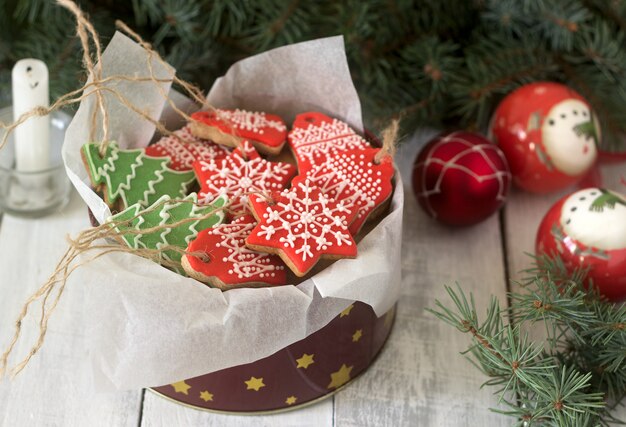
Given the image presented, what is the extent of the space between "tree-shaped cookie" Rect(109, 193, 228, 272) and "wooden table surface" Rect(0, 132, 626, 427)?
0.18m

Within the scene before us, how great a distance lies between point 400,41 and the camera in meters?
0.95

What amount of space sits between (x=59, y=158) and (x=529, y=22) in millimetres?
582

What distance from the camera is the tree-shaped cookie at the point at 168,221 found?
645 millimetres

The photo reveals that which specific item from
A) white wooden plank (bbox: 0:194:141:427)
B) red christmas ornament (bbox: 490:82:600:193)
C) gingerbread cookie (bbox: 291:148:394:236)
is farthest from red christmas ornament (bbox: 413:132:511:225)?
white wooden plank (bbox: 0:194:141:427)

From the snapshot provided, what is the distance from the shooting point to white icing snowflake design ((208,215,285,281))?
25.0 inches

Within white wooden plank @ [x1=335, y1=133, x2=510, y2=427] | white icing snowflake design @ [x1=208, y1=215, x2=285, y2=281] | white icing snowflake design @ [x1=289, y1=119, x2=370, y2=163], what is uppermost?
white icing snowflake design @ [x1=289, y1=119, x2=370, y2=163]

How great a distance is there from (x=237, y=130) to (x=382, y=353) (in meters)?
0.27

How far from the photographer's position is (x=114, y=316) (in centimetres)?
62

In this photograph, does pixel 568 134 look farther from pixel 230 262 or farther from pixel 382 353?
pixel 230 262

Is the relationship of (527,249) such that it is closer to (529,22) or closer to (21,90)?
(529,22)

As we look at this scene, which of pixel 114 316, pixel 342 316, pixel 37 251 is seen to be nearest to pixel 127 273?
pixel 114 316

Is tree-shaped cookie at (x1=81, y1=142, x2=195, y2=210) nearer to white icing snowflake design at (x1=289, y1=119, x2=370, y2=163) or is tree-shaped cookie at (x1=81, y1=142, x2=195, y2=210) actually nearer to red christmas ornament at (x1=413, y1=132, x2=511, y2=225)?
white icing snowflake design at (x1=289, y1=119, x2=370, y2=163)

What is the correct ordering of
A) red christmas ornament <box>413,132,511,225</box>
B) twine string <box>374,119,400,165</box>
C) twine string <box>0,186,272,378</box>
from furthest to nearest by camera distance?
red christmas ornament <box>413,132,511,225</box>, twine string <box>374,119,400,165</box>, twine string <box>0,186,272,378</box>

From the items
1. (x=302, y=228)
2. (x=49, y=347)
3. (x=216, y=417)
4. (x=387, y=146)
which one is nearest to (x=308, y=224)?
(x=302, y=228)
